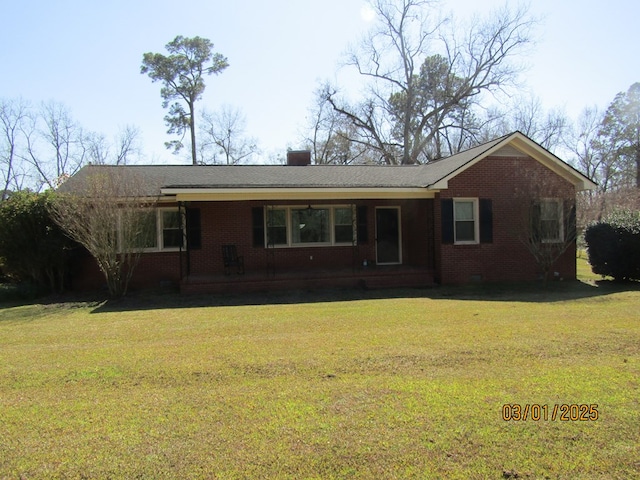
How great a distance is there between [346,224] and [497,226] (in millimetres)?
4579

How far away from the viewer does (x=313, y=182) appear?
1296 centimetres

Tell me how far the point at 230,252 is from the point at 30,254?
512 cm

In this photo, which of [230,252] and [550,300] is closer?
[550,300]

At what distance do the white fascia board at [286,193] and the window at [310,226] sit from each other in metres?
1.33

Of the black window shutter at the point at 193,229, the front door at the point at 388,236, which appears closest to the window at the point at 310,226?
the front door at the point at 388,236

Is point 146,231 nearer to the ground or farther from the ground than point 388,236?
farther from the ground

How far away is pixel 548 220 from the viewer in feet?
40.2

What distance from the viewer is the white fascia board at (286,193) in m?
11.5

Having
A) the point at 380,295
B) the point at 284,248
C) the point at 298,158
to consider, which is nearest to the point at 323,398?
the point at 380,295

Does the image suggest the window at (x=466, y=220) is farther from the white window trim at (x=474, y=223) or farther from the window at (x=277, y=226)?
the window at (x=277, y=226)

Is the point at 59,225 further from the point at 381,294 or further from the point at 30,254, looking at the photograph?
the point at 381,294

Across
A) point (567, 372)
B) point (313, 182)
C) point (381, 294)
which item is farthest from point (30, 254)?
point (567, 372)

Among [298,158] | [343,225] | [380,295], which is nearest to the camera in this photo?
[380,295]
